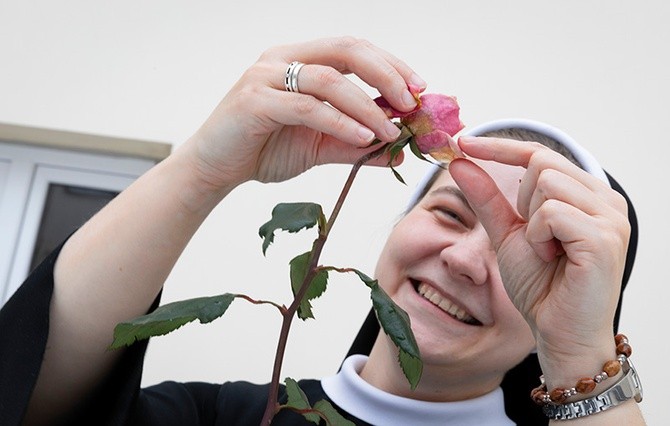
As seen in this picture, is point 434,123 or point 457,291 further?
point 457,291

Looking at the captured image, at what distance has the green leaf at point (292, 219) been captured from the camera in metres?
0.64

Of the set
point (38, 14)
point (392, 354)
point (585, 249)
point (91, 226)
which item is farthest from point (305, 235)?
point (585, 249)

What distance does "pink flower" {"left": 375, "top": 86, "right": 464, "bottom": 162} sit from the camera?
0.75m

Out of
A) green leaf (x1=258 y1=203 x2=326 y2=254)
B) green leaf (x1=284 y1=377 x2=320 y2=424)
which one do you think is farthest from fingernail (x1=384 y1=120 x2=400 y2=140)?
green leaf (x1=284 y1=377 x2=320 y2=424)

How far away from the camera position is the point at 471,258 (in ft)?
3.22

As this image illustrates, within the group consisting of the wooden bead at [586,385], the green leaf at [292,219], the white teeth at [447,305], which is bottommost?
the wooden bead at [586,385]

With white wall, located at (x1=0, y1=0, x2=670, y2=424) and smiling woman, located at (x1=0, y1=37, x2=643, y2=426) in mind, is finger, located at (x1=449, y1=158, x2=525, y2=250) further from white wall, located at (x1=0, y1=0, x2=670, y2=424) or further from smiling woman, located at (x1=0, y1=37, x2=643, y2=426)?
white wall, located at (x1=0, y1=0, x2=670, y2=424)

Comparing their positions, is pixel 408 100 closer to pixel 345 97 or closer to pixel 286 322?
pixel 345 97

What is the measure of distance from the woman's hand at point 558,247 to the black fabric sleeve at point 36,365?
385 mm

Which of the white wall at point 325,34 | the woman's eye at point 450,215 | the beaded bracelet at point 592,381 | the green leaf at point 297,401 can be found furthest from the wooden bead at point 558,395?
the white wall at point 325,34

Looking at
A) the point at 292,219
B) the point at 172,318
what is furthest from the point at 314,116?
the point at 172,318

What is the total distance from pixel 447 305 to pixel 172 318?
0.46m

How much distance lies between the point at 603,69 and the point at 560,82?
140 mm

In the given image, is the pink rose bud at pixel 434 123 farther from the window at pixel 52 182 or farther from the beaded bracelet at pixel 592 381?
the window at pixel 52 182
